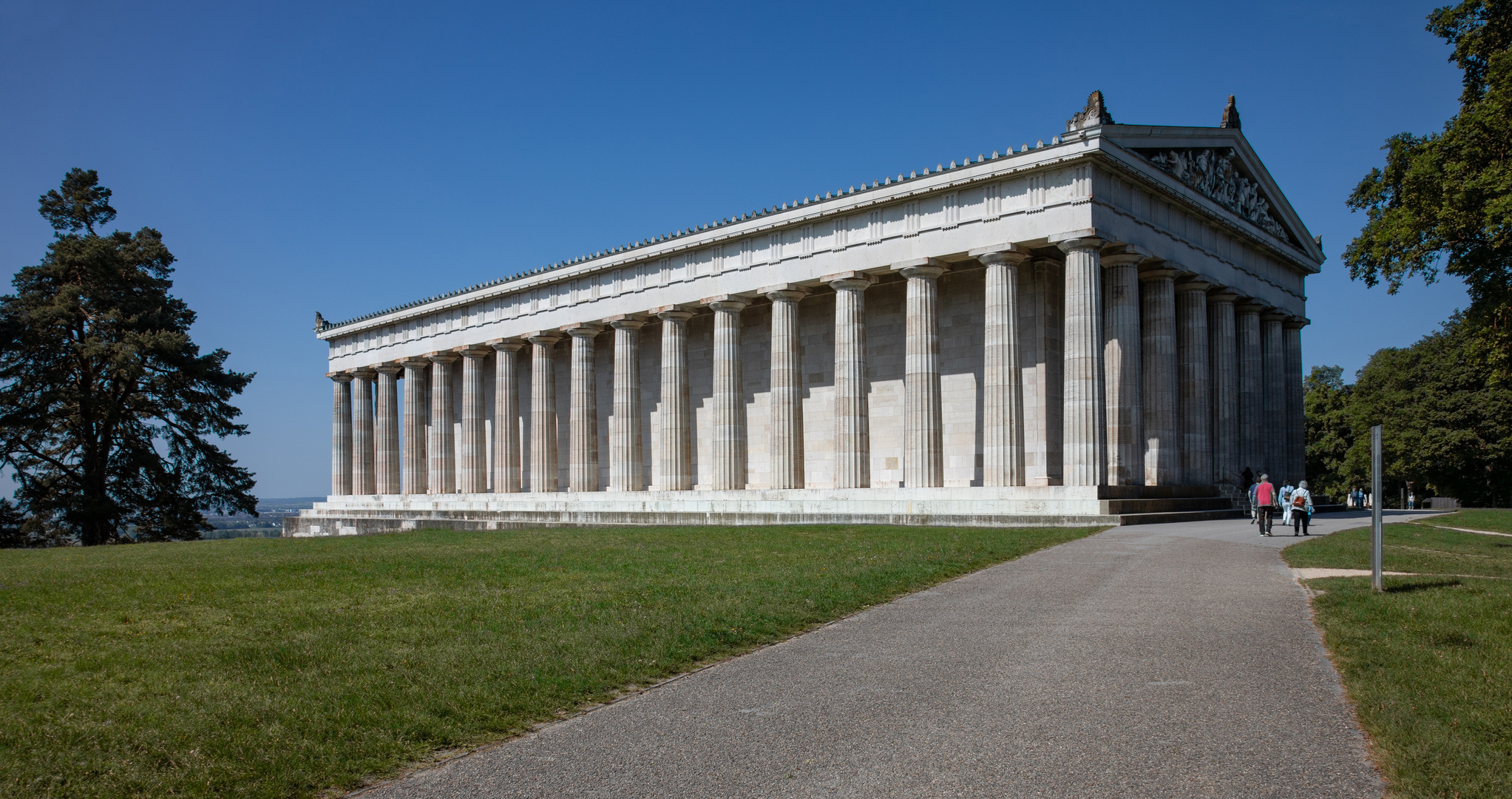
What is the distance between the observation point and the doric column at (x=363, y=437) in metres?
67.7

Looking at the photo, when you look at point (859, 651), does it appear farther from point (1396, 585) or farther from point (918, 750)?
point (1396, 585)

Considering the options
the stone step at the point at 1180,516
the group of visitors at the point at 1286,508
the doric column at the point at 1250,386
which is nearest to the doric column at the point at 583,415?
the stone step at the point at 1180,516

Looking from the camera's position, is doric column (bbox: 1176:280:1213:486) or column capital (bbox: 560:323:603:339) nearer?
doric column (bbox: 1176:280:1213:486)

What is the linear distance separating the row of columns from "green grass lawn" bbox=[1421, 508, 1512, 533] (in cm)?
776

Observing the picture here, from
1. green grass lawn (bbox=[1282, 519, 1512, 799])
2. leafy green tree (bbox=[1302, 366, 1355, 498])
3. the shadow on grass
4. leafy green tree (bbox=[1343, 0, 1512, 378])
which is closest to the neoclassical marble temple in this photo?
leafy green tree (bbox=[1343, 0, 1512, 378])

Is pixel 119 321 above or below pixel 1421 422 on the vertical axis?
above

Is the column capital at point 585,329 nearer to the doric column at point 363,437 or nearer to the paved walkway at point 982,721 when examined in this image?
the doric column at point 363,437

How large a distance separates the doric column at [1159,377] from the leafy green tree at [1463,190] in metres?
15.6

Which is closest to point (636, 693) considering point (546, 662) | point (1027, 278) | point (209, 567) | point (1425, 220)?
point (546, 662)

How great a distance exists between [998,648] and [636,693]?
406cm

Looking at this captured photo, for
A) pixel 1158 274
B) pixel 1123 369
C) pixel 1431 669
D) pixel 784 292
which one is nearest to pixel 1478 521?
pixel 1123 369

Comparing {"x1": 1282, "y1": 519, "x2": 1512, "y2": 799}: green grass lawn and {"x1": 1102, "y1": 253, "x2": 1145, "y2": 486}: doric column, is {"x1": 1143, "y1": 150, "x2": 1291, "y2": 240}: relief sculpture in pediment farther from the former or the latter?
{"x1": 1282, "y1": 519, "x2": 1512, "y2": 799}: green grass lawn

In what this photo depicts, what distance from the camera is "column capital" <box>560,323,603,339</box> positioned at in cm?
5291

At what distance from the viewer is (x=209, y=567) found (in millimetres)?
22719
